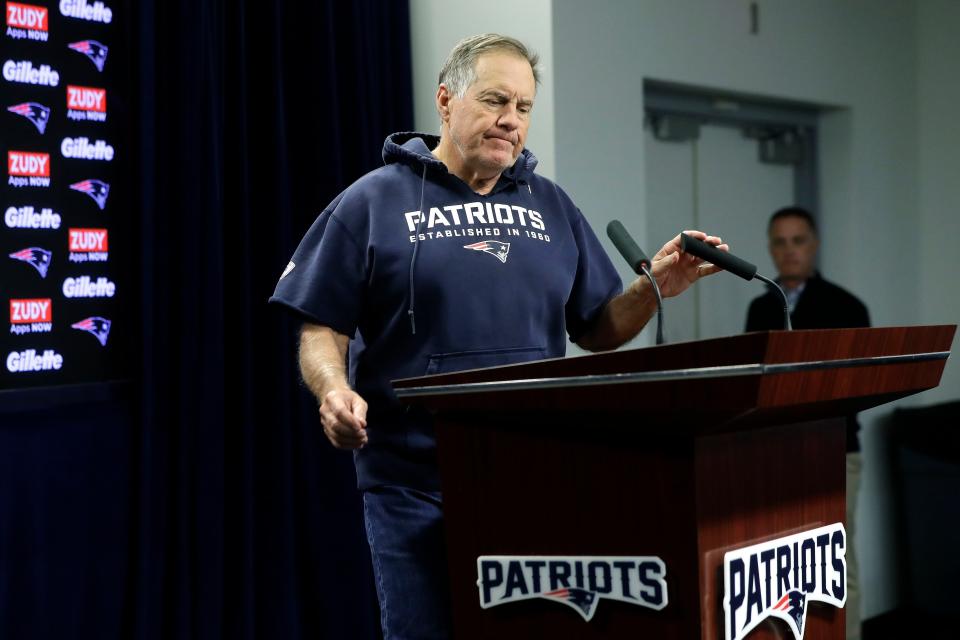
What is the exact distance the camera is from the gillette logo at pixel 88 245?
2510mm

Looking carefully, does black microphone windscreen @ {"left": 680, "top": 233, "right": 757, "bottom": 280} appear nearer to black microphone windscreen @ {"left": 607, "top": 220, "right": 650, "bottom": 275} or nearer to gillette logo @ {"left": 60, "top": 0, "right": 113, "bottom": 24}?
black microphone windscreen @ {"left": 607, "top": 220, "right": 650, "bottom": 275}

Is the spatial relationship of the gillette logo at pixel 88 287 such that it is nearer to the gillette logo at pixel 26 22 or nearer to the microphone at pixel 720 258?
the gillette logo at pixel 26 22

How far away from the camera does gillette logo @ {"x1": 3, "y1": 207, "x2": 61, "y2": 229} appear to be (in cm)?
240

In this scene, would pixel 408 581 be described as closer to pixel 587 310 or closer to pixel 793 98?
pixel 587 310

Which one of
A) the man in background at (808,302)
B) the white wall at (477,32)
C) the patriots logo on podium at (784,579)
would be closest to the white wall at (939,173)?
the man in background at (808,302)

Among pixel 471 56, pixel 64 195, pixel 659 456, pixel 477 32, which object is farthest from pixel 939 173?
pixel 659 456

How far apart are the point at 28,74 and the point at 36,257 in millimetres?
425

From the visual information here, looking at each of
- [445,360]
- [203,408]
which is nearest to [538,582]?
[445,360]

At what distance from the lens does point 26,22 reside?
2.42 m

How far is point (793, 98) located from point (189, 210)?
2280mm

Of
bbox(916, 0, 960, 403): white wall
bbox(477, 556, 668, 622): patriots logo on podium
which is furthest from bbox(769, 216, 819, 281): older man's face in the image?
bbox(477, 556, 668, 622): patriots logo on podium

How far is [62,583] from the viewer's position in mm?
2436

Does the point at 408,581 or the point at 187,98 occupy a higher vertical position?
the point at 187,98

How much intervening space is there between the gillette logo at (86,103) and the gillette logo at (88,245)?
0.27 meters
